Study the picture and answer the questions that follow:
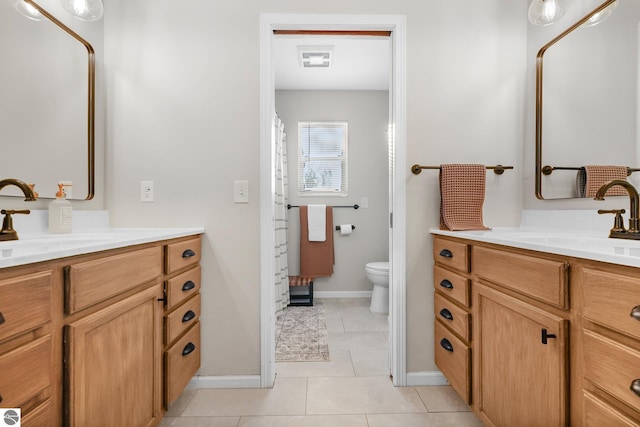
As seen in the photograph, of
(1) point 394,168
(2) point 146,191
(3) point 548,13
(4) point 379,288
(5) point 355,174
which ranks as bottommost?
(4) point 379,288

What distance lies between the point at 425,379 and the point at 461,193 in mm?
1055

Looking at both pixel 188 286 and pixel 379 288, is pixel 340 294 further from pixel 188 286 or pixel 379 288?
pixel 188 286

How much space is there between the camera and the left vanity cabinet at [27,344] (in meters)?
0.70

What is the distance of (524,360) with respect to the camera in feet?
3.72

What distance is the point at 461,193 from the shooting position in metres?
1.89

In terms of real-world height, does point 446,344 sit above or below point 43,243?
below

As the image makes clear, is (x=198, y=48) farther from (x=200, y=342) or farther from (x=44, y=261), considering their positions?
(x=200, y=342)

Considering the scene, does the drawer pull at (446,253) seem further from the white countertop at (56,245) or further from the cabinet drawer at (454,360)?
the white countertop at (56,245)

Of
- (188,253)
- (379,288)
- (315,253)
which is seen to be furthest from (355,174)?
(188,253)

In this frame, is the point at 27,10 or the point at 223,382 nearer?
the point at 27,10

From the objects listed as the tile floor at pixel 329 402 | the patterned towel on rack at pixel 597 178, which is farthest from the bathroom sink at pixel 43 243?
the patterned towel on rack at pixel 597 178

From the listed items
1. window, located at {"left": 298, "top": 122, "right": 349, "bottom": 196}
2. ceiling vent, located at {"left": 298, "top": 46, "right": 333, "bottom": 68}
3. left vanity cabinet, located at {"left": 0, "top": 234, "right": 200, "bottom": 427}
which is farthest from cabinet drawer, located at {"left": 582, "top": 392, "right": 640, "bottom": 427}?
window, located at {"left": 298, "top": 122, "right": 349, "bottom": 196}

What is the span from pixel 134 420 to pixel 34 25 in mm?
1634

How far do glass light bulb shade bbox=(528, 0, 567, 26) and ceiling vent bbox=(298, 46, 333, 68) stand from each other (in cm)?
159
